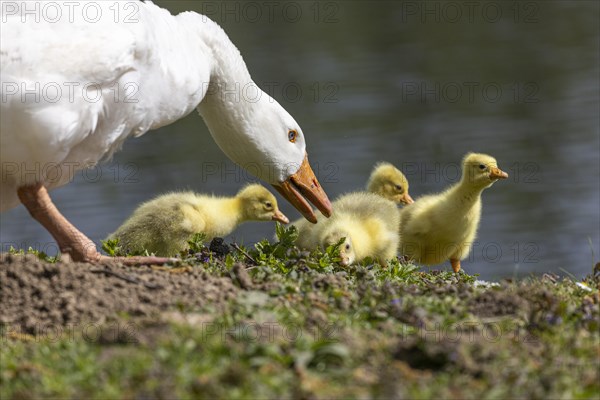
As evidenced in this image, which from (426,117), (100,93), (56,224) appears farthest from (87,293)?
(426,117)

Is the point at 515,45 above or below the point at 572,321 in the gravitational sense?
above

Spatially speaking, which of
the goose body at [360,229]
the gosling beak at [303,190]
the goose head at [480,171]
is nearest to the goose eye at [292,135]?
the gosling beak at [303,190]

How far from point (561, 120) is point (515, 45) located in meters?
5.47

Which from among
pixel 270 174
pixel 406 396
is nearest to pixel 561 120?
pixel 270 174

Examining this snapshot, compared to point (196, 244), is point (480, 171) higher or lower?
higher

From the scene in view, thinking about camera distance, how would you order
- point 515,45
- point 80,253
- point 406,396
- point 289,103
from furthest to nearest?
point 515,45 → point 289,103 → point 80,253 → point 406,396

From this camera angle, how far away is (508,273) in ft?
40.9

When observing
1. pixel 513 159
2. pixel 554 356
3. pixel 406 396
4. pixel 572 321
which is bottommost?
pixel 406 396

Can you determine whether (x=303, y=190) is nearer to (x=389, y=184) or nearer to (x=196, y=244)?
(x=196, y=244)

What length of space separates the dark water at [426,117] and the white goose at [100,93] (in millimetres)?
2565

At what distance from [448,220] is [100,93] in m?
4.71

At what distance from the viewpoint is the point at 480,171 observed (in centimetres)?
1048

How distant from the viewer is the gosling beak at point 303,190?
27.6 feet

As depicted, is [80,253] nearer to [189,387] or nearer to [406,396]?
[189,387]
